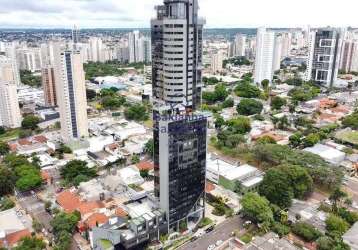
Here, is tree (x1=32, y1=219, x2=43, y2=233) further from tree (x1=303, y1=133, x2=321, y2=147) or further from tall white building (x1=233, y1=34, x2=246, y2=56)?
tall white building (x1=233, y1=34, x2=246, y2=56)

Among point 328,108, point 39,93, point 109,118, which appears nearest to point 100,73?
point 39,93

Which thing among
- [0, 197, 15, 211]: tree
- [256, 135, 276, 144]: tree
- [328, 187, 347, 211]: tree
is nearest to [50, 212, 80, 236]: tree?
[0, 197, 15, 211]: tree

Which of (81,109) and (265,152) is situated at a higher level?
(81,109)

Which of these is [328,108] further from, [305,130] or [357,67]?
[357,67]

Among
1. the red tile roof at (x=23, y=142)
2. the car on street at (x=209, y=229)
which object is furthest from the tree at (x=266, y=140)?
the red tile roof at (x=23, y=142)

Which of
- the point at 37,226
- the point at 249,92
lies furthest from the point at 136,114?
the point at 37,226

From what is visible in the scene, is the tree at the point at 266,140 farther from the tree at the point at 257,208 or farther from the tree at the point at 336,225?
the tree at the point at 336,225
